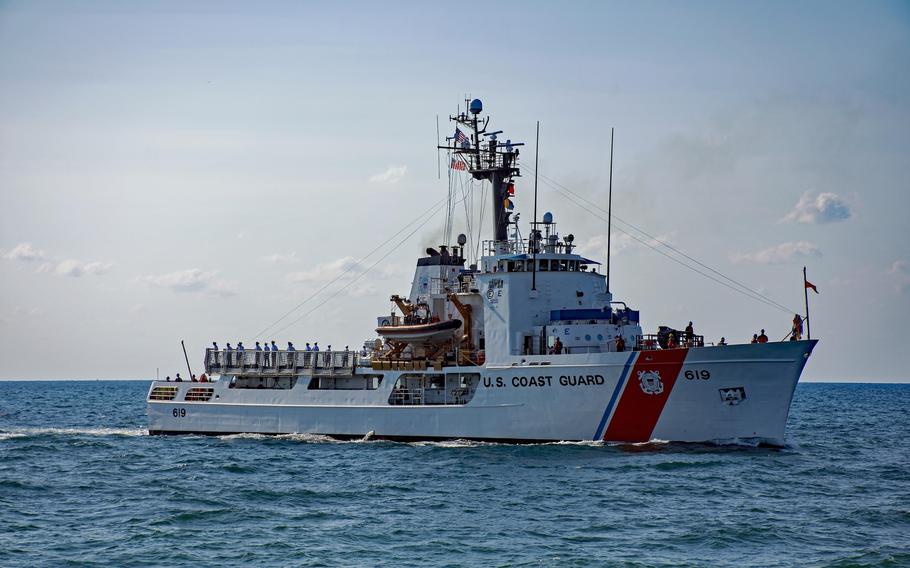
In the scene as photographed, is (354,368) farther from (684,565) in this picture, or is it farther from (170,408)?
(684,565)

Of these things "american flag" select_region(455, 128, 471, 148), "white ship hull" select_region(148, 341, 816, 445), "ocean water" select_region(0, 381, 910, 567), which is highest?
"american flag" select_region(455, 128, 471, 148)

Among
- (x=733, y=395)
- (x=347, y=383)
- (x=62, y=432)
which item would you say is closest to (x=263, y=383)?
(x=347, y=383)

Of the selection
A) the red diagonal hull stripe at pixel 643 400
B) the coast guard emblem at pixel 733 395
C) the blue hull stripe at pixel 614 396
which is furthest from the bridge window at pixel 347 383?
Answer: the coast guard emblem at pixel 733 395

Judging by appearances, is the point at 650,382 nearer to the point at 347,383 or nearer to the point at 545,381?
the point at 545,381

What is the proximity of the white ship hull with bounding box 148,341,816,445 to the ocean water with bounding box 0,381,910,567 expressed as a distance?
2.22ft

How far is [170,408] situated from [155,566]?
82.1 feet

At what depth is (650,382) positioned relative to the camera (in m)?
31.7

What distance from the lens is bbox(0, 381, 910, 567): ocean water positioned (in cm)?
1986

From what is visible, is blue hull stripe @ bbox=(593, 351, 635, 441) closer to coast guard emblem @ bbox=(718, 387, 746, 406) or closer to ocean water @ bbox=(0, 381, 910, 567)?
ocean water @ bbox=(0, 381, 910, 567)

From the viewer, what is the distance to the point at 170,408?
4322cm

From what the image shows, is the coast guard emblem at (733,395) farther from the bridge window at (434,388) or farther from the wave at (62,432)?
the wave at (62,432)

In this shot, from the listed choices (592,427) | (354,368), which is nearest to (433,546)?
(592,427)

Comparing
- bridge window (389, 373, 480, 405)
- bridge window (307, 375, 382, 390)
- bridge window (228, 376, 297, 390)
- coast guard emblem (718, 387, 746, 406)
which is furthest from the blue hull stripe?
bridge window (228, 376, 297, 390)

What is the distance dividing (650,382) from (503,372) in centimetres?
512
